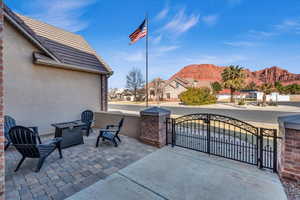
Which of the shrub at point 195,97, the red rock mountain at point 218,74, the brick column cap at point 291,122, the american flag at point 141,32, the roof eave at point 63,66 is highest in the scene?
the red rock mountain at point 218,74

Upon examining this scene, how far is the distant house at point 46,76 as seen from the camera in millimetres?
5441

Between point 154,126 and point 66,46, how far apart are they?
7.02 meters

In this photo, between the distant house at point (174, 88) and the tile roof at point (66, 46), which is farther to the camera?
the distant house at point (174, 88)

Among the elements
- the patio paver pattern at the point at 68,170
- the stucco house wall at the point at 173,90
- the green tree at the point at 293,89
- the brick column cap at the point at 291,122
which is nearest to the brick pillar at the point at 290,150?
the brick column cap at the point at 291,122

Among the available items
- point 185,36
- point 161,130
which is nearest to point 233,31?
point 185,36

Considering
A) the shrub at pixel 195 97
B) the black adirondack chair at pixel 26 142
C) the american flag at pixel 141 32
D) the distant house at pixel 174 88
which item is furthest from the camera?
the distant house at pixel 174 88

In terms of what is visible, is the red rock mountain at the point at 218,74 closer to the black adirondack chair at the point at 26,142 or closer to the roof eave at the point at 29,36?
the roof eave at the point at 29,36

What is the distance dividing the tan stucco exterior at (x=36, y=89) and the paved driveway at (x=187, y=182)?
5132 millimetres

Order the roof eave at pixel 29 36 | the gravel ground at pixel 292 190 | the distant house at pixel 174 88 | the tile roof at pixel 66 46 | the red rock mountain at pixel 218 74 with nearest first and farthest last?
the gravel ground at pixel 292 190 < the roof eave at pixel 29 36 < the tile roof at pixel 66 46 < the distant house at pixel 174 88 < the red rock mountain at pixel 218 74

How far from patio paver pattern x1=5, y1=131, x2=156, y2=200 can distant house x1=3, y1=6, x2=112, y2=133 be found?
193 centimetres

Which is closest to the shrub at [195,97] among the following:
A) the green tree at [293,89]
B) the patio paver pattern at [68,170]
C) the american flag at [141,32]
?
the american flag at [141,32]

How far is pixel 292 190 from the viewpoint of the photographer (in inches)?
104

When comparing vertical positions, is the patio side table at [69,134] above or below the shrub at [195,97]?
below

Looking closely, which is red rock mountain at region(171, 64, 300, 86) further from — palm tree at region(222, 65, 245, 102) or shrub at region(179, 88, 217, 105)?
shrub at region(179, 88, 217, 105)
